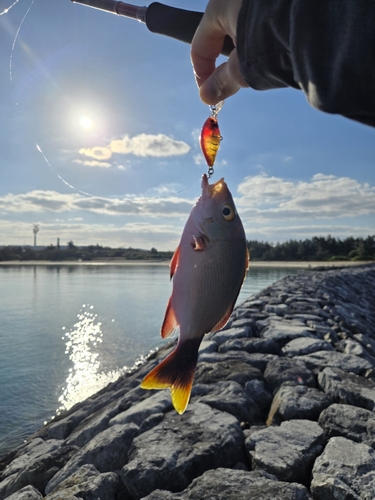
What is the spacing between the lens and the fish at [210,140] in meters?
1.77

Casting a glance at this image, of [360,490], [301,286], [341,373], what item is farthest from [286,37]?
[301,286]

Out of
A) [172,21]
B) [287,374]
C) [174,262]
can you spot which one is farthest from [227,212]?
[287,374]

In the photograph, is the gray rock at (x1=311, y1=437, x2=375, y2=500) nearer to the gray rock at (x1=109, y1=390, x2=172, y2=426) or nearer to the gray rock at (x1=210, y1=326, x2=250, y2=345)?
the gray rock at (x1=109, y1=390, x2=172, y2=426)

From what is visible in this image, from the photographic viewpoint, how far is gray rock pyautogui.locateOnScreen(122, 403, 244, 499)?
97.8 inches

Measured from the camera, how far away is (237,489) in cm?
224

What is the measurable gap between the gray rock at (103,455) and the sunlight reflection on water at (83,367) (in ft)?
8.16

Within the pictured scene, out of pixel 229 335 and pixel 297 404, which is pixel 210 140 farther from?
pixel 229 335

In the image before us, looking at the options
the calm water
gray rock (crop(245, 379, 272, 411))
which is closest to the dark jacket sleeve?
gray rock (crop(245, 379, 272, 411))

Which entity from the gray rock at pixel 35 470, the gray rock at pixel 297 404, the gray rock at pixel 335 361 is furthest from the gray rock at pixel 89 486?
the gray rock at pixel 335 361

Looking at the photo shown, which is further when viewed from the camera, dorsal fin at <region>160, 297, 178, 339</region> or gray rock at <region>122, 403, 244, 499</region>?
gray rock at <region>122, 403, 244, 499</region>

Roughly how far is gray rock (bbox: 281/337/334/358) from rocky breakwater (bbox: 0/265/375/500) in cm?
1

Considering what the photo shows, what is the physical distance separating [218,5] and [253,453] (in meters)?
2.65

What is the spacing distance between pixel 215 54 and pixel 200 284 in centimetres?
102

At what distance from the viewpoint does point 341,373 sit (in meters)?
3.79
